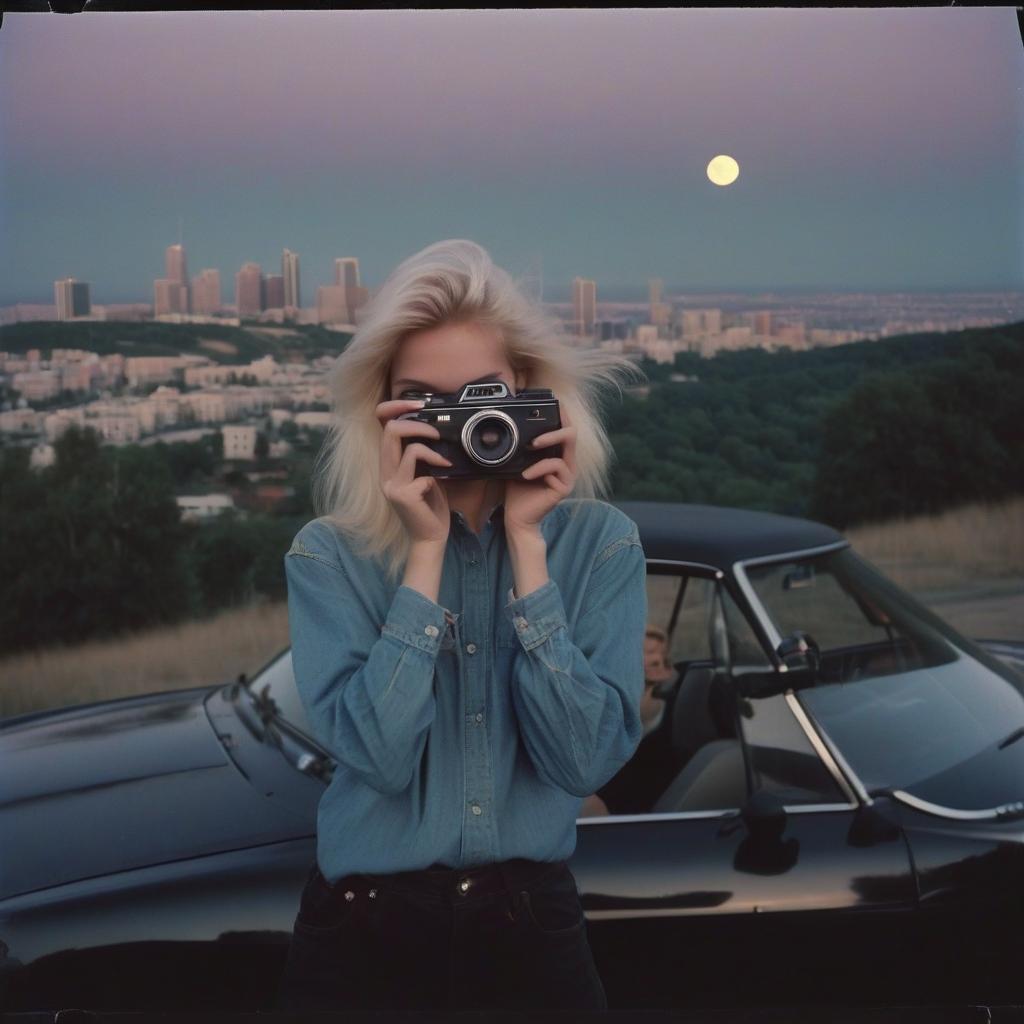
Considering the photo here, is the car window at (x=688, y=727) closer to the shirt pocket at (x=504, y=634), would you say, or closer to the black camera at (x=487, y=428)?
the shirt pocket at (x=504, y=634)

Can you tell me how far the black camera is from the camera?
161 centimetres

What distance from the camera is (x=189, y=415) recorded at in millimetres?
3961

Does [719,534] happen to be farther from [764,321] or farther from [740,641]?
[764,321]

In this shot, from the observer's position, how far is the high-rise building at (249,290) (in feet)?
12.5

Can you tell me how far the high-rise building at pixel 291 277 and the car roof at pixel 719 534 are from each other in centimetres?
142

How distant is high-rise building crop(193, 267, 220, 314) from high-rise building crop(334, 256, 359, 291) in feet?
1.18

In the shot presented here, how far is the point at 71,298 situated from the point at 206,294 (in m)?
0.39

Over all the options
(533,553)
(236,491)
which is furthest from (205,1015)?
(236,491)

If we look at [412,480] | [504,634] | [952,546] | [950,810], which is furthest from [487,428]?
[952,546]

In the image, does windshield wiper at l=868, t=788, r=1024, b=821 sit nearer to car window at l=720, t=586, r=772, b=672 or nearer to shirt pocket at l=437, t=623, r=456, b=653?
car window at l=720, t=586, r=772, b=672

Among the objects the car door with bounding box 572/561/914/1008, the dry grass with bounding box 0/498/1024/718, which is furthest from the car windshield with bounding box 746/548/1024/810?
the dry grass with bounding box 0/498/1024/718

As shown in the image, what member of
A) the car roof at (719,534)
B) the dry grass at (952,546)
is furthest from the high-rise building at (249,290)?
the dry grass at (952,546)

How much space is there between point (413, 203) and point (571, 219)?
18.6 inches

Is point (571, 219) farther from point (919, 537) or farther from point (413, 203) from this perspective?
point (919, 537)
